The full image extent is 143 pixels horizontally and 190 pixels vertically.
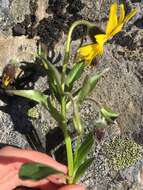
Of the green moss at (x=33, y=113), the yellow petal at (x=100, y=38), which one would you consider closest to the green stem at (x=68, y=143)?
the yellow petal at (x=100, y=38)

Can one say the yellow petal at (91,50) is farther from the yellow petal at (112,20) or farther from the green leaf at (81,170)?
the green leaf at (81,170)

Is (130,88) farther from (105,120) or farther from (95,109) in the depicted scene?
(105,120)

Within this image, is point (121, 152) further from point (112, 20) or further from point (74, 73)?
point (112, 20)

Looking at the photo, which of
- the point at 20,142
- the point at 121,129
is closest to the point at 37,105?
the point at 20,142

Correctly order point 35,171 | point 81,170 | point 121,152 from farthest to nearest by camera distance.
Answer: point 121,152
point 81,170
point 35,171

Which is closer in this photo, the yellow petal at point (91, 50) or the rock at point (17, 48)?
the yellow petal at point (91, 50)

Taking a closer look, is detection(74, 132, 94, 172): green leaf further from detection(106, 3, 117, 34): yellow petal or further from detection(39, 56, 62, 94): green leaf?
detection(106, 3, 117, 34): yellow petal

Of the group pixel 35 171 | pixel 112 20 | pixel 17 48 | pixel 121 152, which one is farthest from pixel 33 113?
pixel 112 20
